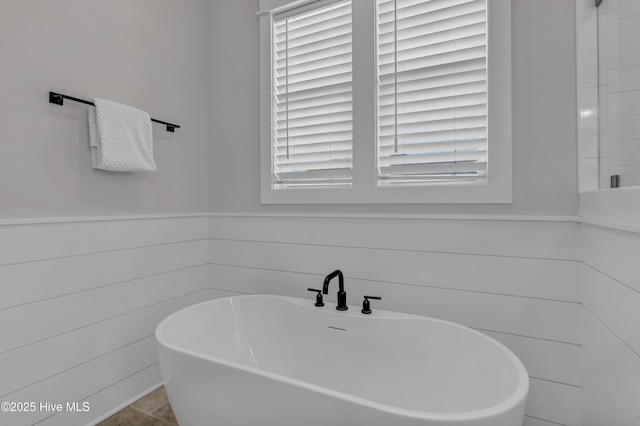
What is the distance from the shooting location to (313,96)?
2.00 meters

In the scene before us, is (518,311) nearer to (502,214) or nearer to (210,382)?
(502,214)

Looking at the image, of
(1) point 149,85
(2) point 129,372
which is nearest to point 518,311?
(2) point 129,372

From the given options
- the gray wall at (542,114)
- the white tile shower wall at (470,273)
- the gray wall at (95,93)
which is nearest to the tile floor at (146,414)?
the white tile shower wall at (470,273)

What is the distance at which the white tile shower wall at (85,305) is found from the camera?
1.39m

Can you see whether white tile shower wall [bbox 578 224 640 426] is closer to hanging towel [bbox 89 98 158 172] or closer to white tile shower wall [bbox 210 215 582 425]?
white tile shower wall [bbox 210 215 582 425]

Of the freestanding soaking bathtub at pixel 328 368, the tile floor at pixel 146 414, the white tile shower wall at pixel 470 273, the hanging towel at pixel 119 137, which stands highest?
the hanging towel at pixel 119 137

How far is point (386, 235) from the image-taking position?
1775 mm

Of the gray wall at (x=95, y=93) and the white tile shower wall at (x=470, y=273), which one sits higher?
the gray wall at (x=95, y=93)

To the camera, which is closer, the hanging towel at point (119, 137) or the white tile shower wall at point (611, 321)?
the white tile shower wall at point (611, 321)

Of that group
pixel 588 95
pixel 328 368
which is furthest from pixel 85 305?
pixel 588 95

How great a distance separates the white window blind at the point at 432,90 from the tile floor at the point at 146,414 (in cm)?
166

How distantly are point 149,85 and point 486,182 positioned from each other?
1.91 metres

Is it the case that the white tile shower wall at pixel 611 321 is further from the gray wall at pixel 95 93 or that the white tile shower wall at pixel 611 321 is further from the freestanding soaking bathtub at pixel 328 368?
the gray wall at pixel 95 93

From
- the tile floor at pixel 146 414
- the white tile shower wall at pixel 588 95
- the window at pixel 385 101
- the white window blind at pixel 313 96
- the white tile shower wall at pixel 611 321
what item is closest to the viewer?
the white tile shower wall at pixel 611 321
